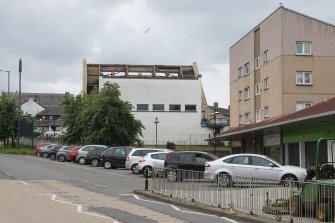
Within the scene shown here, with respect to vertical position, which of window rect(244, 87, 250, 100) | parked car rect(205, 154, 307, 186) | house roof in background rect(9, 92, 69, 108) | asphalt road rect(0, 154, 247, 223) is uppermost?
house roof in background rect(9, 92, 69, 108)

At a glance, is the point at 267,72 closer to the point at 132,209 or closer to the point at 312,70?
the point at 312,70

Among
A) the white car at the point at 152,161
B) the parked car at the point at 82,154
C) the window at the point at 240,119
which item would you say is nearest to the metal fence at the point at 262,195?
the white car at the point at 152,161

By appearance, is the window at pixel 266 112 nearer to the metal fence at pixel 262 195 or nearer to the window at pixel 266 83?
the window at pixel 266 83

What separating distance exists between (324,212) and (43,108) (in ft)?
407

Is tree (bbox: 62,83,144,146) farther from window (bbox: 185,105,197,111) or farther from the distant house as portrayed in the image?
the distant house

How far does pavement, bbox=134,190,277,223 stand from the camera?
44.6 feet

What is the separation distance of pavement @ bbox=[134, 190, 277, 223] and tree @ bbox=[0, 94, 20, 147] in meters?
55.2

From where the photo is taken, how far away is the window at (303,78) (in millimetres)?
42344

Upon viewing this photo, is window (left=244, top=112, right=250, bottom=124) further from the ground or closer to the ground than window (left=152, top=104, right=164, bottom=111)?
closer to the ground

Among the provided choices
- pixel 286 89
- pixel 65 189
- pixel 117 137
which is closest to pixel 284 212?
pixel 65 189

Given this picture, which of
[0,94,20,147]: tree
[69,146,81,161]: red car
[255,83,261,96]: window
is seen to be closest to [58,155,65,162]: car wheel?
[69,146,81,161]: red car

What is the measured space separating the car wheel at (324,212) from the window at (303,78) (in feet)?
102

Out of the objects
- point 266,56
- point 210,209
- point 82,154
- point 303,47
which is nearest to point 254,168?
point 210,209

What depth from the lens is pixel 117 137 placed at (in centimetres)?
5528
